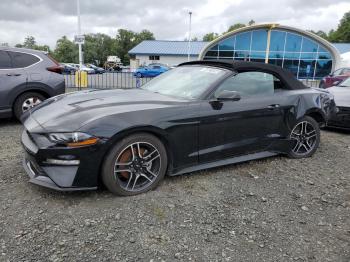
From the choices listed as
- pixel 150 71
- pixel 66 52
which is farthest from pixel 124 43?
pixel 150 71

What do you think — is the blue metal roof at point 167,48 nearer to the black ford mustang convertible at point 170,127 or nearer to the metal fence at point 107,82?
the metal fence at point 107,82

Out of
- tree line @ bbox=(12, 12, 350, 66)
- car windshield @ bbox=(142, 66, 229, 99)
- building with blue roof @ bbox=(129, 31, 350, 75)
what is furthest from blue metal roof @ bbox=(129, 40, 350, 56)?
car windshield @ bbox=(142, 66, 229, 99)

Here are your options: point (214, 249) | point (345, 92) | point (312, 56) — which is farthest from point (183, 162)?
point (312, 56)

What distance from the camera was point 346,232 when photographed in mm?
3014

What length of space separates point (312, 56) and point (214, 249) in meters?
35.2

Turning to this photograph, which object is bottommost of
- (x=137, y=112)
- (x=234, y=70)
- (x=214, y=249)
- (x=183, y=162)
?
(x=214, y=249)

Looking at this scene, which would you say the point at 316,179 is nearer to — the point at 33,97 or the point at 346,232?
the point at 346,232

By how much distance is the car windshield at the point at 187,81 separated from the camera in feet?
13.1

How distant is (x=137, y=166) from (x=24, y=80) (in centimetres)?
412

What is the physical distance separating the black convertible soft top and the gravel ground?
1.41 m

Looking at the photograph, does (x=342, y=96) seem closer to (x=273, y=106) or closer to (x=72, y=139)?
(x=273, y=106)

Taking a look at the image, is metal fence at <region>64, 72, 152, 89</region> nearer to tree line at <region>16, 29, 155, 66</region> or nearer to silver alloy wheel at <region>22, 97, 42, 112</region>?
silver alloy wheel at <region>22, 97, 42, 112</region>

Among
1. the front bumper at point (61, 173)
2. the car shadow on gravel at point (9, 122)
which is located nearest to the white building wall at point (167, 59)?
the car shadow on gravel at point (9, 122)

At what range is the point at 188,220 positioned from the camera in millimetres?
3066
